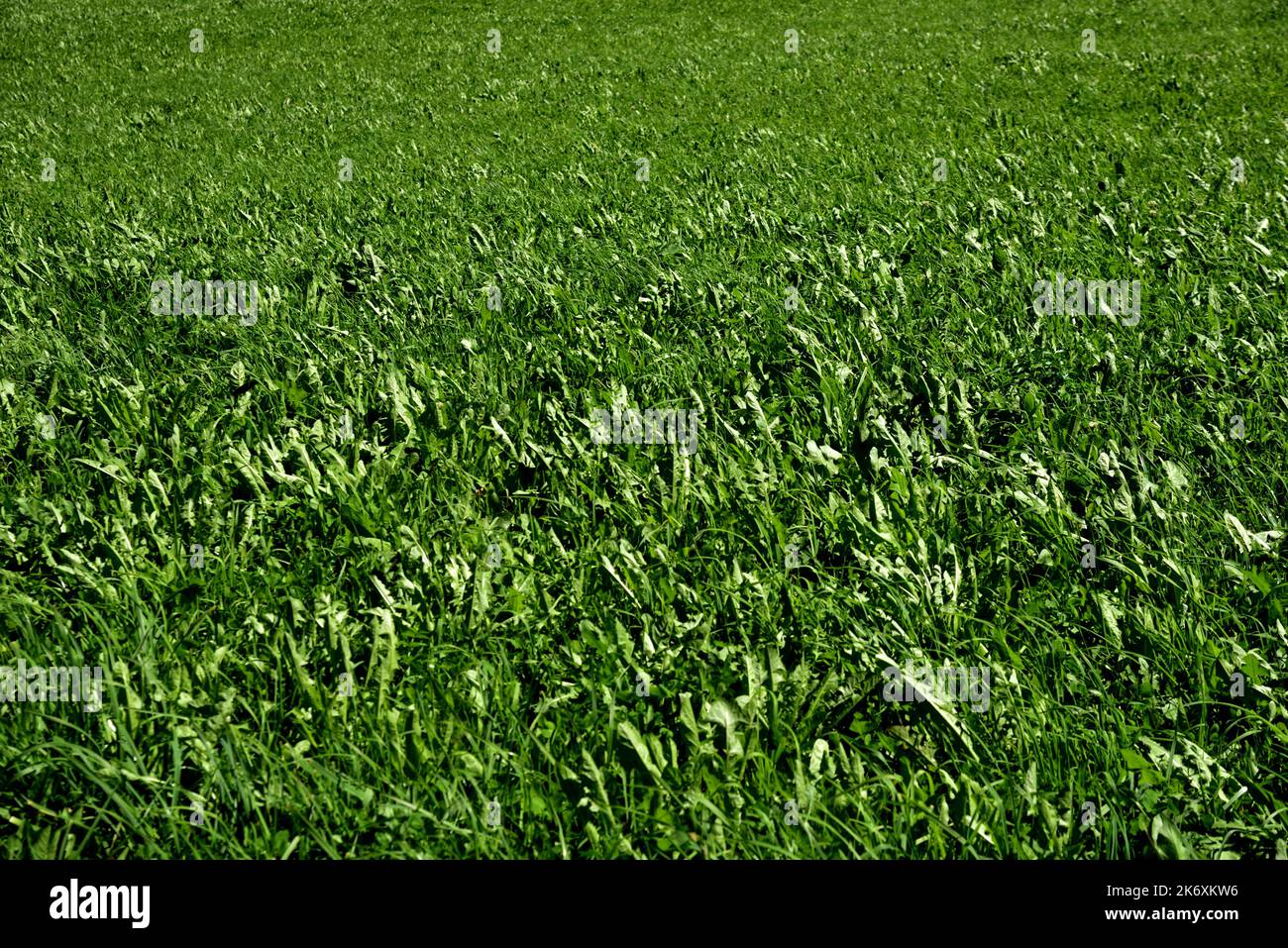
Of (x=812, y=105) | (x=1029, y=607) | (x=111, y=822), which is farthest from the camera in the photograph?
(x=812, y=105)

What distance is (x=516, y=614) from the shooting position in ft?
9.89

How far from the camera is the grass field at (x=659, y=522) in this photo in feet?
8.00

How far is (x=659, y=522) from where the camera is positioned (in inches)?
140

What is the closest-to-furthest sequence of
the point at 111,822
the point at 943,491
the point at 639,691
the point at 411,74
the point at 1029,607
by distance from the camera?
the point at 111,822 < the point at 639,691 < the point at 1029,607 < the point at 943,491 < the point at 411,74

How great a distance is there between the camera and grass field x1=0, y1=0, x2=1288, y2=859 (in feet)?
8.00

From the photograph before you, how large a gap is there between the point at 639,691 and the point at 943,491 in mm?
1487

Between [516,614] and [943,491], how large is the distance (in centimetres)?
161

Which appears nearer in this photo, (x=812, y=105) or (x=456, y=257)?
(x=456, y=257)

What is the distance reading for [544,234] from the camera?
7031 millimetres

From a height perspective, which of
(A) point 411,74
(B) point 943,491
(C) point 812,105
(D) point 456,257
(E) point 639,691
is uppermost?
(A) point 411,74

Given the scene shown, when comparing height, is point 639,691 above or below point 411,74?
below
